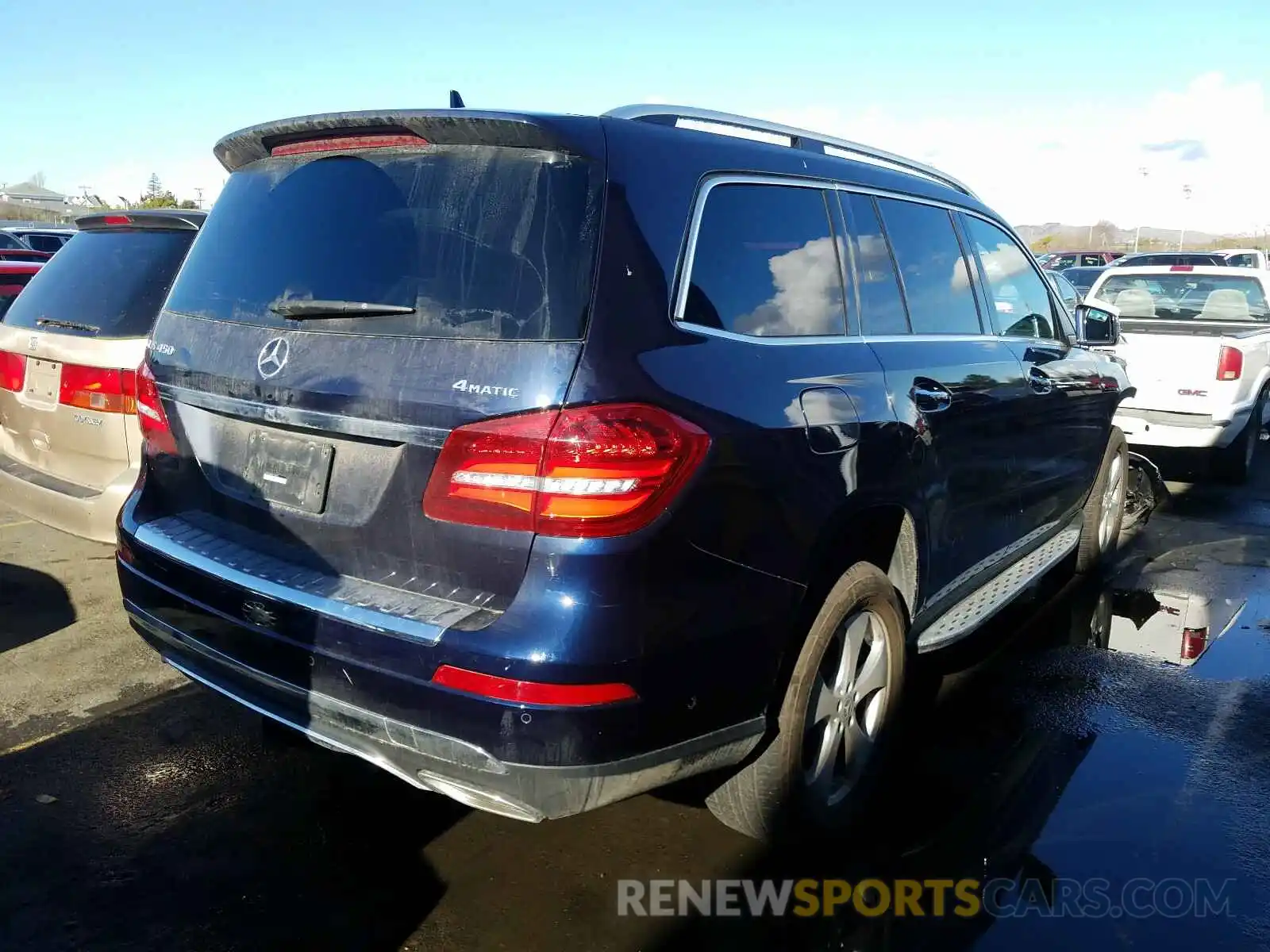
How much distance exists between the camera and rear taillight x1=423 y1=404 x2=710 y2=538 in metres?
2.21

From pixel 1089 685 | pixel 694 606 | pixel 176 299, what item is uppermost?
pixel 176 299

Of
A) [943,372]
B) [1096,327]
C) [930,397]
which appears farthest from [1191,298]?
[930,397]

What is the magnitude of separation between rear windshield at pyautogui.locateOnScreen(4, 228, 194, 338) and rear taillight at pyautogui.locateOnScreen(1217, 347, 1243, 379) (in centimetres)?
727

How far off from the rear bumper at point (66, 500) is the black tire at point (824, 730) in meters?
2.84

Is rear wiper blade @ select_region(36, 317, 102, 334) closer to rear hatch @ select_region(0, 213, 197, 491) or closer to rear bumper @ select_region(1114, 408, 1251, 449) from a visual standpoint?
rear hatch @ select_region(0, 213, 197, 491)

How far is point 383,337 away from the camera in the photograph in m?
2.47

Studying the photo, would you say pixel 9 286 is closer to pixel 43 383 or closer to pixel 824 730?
pixel 43 383

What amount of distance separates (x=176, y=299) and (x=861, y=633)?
7.55ft

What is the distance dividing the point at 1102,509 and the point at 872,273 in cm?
326

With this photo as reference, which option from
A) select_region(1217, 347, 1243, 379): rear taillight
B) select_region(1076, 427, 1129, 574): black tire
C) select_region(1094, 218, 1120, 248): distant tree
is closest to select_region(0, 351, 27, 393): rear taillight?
select_region(1076, 427, 1129, 574): black tire

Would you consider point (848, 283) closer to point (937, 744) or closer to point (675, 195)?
point (675, 195)

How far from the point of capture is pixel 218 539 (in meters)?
2.81

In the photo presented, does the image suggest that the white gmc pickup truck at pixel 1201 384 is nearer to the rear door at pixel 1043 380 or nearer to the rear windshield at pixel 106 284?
the rear door at pixel 1043 380

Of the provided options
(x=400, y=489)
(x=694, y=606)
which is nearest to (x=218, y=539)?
(x=400, y=489)
